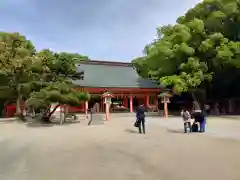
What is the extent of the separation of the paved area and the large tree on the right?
15.0 meters

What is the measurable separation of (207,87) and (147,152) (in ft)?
79.8

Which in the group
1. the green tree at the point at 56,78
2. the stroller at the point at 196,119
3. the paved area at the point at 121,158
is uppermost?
the green tree at the point at 56,78

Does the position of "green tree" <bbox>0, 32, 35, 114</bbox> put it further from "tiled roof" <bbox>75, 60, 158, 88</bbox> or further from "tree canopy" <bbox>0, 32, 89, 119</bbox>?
"tiled roof" <bbox>75, 60, 158, 88</bbox>

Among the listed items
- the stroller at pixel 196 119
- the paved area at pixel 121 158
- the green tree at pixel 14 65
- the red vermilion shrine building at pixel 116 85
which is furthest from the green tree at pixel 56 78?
the stroller at pixel 196 119

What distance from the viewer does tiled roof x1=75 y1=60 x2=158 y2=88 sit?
A: 3856 centimetres

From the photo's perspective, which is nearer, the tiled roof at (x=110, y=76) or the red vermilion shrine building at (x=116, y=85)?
the red vermilion shrine building at (x=116, y=85)

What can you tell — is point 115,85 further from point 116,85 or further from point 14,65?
point 14,65

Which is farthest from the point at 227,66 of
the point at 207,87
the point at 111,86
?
the point at 111,86

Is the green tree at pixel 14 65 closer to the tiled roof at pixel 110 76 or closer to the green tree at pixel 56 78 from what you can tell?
the green tree at pixel 56 78

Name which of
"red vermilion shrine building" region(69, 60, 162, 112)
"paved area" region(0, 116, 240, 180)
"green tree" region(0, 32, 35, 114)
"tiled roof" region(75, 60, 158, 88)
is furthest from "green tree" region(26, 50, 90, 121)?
"tiled roof" region(75, 60, 158, 88)

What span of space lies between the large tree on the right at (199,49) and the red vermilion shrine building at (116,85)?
20.2 ft

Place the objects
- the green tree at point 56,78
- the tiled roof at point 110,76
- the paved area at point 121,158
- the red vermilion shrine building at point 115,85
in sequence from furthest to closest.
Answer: the tiled roof at point 110,76, the red vermilion shrine building at point 115,85, the green tree at point 56,78, the paved area at point 121,158

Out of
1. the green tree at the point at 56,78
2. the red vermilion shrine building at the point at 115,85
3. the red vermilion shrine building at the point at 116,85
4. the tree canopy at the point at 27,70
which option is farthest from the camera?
the red vermilion shrine building at the point at 116,85

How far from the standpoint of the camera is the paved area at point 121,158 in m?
7.59
